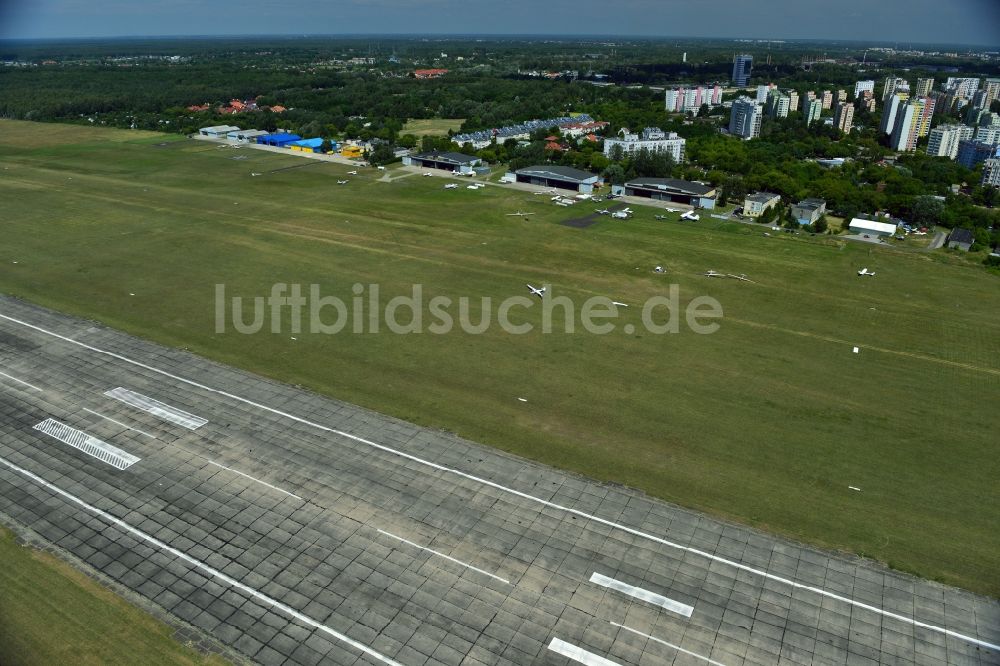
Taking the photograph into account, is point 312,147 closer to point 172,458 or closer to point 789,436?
point 172,458

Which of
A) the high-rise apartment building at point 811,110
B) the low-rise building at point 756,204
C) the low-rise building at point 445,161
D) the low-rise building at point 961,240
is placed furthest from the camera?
the high-rise apartment building at point 811,110

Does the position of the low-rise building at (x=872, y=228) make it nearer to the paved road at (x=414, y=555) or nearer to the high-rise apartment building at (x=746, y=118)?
the paved road at (x=414, y=555)

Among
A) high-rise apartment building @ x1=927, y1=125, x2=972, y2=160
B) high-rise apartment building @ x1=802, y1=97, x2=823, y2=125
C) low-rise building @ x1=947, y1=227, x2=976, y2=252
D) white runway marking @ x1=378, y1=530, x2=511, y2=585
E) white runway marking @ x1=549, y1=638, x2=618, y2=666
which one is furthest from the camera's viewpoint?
high-rise apartment building @ x1=802, y1=97, x2=823, y2=125

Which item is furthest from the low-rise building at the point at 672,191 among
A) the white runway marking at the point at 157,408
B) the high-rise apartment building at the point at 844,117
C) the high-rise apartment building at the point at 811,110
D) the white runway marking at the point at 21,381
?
the high-rise apartment building at the point at 811,110

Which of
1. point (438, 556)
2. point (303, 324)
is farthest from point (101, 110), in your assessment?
point (438, 556)

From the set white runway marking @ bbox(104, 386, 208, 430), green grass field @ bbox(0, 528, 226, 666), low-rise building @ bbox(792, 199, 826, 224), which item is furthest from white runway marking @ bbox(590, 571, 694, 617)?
low-rise building @ bbox(792, 199, 826, 224)

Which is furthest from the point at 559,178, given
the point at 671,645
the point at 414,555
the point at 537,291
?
the point at 671,645

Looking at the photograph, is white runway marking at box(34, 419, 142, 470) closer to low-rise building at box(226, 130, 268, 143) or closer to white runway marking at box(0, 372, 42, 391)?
white runway marking at box(0, 372, 42, 391)
